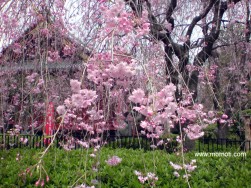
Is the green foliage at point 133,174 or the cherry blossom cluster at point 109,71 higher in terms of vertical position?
the cherry blossom cluster at point 109,71

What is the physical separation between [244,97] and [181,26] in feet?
8.49

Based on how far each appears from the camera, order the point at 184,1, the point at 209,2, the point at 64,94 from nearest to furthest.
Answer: the point at 64,94 < the point at 209,2 < the point at 184,1

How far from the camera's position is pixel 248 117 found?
6152mm

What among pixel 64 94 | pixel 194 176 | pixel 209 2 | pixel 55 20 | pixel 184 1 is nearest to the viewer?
pixel 55 20

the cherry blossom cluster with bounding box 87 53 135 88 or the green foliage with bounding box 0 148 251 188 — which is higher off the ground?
the cherry blossom cluster with bounding box 87 53 135 88

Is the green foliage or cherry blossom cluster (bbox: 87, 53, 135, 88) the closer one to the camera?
cherry blossom cluster (bbox: 87, 53, 135, 88)

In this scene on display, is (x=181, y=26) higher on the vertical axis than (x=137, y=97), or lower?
higher

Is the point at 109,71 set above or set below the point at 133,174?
above

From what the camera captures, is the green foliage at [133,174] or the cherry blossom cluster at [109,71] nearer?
the cherry blossom cluster at [109,71]

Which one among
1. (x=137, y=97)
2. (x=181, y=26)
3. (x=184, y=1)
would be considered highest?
(x=184, y=1)

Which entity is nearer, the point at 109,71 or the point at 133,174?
the point at 109,71

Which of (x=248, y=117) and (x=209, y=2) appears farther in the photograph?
(x=248, y=117)

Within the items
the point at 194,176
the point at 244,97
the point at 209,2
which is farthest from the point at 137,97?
the point at 244,97

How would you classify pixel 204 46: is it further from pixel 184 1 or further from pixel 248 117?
pixel 248 117
